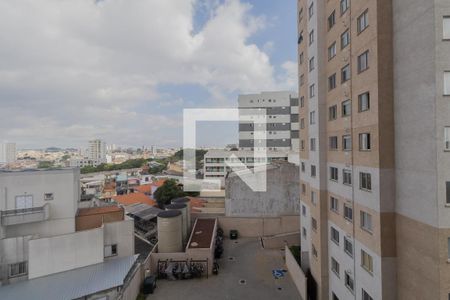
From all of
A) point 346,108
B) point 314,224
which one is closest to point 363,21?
point 346,108

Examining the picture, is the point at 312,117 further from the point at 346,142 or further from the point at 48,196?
the point at 48,196

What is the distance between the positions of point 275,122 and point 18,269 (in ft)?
139

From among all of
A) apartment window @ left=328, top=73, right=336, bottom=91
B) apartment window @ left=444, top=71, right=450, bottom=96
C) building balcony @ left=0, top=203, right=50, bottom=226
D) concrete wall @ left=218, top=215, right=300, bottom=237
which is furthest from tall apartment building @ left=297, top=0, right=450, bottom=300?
building balcony @ left=0, top=203, right=50, bottom=226

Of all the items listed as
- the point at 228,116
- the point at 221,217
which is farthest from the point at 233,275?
the point at 228,116

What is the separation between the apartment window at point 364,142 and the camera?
32.8 ft

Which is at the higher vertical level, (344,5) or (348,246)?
(344,5)

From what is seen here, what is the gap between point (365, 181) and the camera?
1026cm

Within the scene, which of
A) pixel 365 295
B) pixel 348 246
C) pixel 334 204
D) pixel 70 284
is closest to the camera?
pixel 365 295

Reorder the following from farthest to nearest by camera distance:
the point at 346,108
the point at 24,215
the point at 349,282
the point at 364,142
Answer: the point at 24,215, the point at 346,108, the point at 349,282, the point at 364,142

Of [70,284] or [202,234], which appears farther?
[202,234]

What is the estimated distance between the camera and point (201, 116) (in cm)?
2984

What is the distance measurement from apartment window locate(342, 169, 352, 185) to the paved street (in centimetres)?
809

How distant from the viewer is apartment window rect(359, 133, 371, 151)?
32.8 ft

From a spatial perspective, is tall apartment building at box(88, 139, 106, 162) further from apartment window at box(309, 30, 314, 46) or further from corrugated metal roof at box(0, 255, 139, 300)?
apartment window at box(309, 30, 314, 46)
